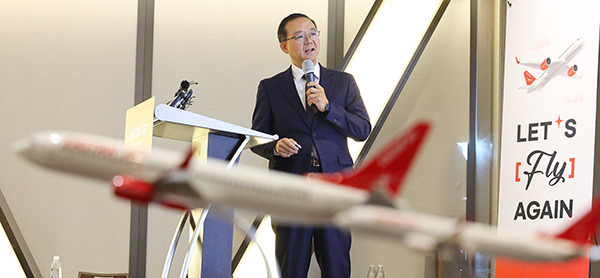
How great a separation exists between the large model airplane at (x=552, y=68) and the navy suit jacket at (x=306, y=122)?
0.94 meters

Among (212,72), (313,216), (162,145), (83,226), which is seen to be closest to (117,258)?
(83,226)

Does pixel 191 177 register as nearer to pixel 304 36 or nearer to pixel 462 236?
pixel 462 236

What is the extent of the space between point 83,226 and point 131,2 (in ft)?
4.77

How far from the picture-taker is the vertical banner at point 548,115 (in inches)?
104

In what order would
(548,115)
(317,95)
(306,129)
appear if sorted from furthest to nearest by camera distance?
Result: (548,115)
(306,129)
(317,95)

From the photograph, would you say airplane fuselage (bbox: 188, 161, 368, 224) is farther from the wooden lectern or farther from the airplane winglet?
the wooden lectern

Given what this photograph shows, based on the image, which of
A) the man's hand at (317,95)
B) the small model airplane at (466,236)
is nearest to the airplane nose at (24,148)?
the small model airplane at (466,236)

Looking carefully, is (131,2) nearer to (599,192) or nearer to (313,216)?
(599,192)

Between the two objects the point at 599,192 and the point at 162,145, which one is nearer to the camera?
the point at 599,192

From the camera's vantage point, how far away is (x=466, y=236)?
341 millimetres

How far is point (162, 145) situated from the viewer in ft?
13.2

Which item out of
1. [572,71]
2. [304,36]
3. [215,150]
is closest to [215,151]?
[215,150]

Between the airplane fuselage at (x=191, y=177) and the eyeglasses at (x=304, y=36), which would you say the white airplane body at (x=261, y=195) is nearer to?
the airplane fuselage at (x=191, y=177)

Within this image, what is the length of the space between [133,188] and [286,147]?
1911 mm
